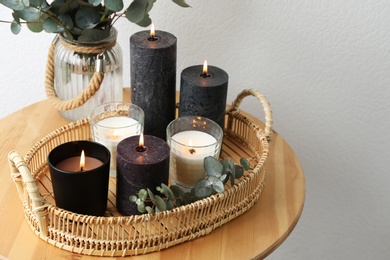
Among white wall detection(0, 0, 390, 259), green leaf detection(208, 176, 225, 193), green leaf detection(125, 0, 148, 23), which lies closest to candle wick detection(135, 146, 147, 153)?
green leaf detection(208, 176, 225, 193)

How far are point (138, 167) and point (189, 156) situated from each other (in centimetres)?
11

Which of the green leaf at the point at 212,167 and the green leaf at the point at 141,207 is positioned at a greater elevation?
the green leaf at the point at 212,167

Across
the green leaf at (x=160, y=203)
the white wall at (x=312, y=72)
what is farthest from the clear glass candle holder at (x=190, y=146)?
the white wall at (x=312, y=72)

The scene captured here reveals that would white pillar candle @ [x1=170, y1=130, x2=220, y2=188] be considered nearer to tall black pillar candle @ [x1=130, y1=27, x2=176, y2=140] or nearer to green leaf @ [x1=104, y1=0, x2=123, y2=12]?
tall black pillar candle @ [x1=130, y1=27, x2=176, y2=140]

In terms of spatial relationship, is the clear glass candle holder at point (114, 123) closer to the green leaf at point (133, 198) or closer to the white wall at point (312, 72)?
the green leaf at point (133, 198)

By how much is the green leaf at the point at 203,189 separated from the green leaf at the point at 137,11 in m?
0.28

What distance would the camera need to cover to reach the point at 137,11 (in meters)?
0.98

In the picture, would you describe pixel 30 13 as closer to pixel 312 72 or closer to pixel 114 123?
pixel 114 123

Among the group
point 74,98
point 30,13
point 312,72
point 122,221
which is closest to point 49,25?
point 30,13

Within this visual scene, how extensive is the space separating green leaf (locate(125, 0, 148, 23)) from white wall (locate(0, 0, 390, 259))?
320 millimetres

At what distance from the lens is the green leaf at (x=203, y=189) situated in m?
0.88

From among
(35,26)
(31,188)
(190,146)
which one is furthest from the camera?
(35,26)

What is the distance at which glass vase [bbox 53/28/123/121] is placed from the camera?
1.08 meters

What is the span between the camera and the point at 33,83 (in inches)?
55.6
